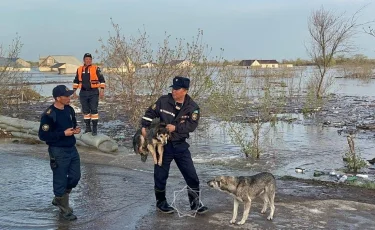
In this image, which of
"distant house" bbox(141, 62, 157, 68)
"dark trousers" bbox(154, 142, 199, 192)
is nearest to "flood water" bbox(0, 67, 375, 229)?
"dark trousers" bbox(154, 142, 199, 192)

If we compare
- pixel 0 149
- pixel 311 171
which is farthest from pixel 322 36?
pixel 0 149

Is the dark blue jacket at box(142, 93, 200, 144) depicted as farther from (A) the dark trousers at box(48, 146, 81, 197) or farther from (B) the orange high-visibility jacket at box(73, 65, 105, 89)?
(B) the orange high-visibility jacket at box(73, 65, 105, 89)

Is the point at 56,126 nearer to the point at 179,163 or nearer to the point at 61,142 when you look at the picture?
the point at 61,142

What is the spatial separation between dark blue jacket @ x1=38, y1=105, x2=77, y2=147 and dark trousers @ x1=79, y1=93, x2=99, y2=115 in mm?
5181

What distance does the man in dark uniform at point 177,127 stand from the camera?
5938 mm

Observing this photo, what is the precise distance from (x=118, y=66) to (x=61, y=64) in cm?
10659

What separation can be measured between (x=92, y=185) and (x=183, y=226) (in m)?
2.70

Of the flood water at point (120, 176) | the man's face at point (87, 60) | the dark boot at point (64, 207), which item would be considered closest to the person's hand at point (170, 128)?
the flood water at point (120, 176)

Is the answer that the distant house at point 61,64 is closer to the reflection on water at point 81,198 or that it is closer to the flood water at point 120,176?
the flood water at point 120,176

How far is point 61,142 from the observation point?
5.96 meters

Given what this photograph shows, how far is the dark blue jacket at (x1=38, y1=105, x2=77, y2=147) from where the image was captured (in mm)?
5812

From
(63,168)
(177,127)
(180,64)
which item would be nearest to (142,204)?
(63,168)

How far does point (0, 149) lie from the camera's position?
11.4 metres

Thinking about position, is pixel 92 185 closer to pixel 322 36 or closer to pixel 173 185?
pixel 173 185
